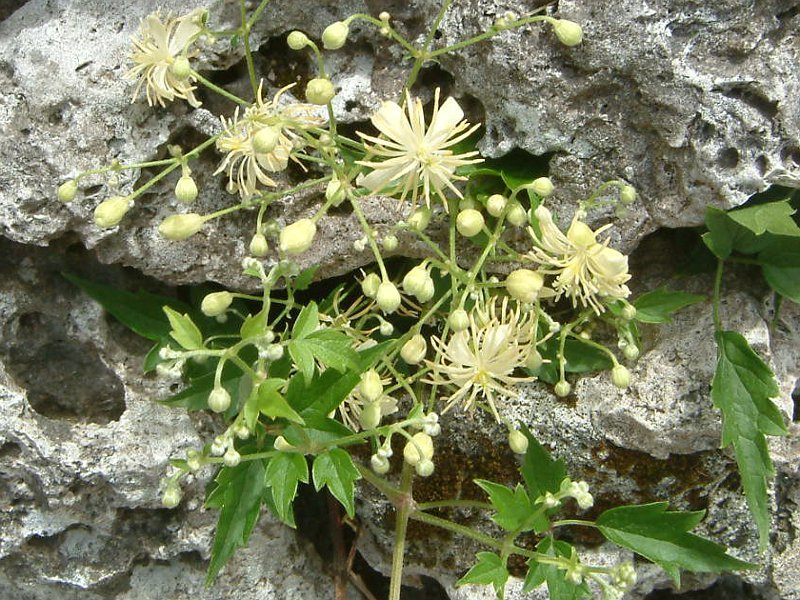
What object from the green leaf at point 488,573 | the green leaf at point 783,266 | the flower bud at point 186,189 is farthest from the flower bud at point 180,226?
the green leaf at point 783,266

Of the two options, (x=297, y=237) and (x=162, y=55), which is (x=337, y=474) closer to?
(x=297, y=237)

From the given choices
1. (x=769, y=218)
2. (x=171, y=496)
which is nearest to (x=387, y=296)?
(x=171, y=496)

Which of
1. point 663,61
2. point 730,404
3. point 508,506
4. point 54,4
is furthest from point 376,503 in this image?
point 54,4

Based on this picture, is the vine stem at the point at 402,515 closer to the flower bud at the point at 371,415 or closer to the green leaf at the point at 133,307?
the flower bud at the point at 371,415

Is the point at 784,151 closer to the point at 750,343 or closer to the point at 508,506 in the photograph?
the point at 750,343

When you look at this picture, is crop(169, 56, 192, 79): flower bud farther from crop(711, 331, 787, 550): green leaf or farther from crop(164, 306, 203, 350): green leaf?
crop(711, 331, 787, 550): green leaf

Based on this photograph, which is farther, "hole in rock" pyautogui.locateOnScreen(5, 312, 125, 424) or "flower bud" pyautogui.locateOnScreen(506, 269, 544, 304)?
"hole in rock" pyautogui.locateOnScreen(5, 312, 125, 424)

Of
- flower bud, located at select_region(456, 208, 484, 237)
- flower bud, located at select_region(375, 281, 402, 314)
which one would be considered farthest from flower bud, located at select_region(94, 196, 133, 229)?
flower bud, located at select_region(456, 208, 484, 237)
